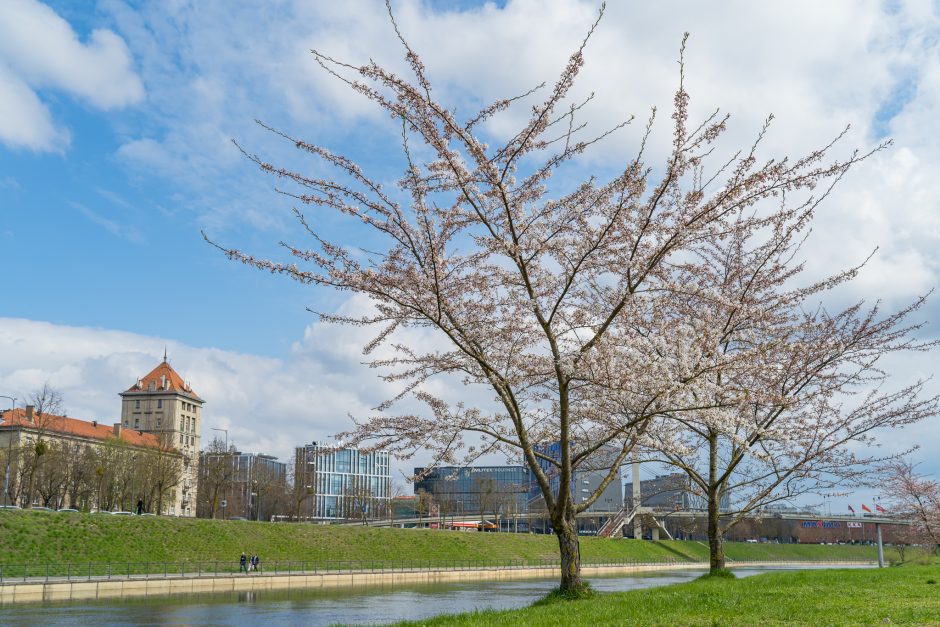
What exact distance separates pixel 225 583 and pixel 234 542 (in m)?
14.3

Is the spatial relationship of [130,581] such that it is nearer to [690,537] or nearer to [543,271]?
[543,271]

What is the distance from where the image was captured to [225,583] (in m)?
42.0

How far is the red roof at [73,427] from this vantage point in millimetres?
100625

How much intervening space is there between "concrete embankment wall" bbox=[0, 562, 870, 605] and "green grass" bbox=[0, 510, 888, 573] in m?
3.80

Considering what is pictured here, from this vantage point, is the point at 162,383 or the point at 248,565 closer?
the point at 248,565

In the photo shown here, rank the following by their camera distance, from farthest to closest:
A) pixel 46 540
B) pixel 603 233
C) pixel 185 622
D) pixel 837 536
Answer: pixel 837 536 < pixel 46 540 < pixel 185 622 < pixel 603 233

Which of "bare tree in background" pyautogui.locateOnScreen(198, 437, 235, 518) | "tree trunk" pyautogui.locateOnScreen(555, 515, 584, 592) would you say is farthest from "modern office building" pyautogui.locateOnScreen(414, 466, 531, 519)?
"tree trunk" pyautogui.locateOnScreen(555, 515, 584, 592)

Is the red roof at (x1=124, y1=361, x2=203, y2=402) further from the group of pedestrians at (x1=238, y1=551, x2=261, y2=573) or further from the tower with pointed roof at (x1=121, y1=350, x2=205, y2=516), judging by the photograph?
the group of pedestrians at (x1=238, y1=551, x2=261, y2=573)

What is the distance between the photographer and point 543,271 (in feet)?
48.3

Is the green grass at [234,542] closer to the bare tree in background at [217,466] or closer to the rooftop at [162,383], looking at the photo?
the bare tree in background at [217,466]

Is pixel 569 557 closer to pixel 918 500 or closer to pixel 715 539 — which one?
pixel 715 539

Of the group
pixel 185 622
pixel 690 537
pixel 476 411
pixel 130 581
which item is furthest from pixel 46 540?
pixel 690 537

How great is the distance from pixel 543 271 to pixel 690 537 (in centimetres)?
14734

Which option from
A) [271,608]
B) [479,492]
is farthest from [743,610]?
[479,492]
